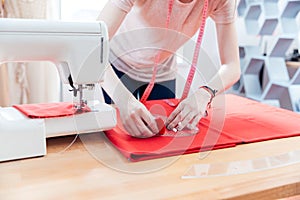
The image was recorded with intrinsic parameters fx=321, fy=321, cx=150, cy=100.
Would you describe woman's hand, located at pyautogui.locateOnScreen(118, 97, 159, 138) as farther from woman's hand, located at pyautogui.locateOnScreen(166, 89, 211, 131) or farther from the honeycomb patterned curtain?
the honeycomb patterned curtain

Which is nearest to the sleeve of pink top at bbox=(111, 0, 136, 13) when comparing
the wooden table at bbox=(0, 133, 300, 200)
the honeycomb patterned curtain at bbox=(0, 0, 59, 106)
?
the wooden table at bbox=(0, 133, 300, 200)

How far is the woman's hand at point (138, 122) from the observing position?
0.80 meters

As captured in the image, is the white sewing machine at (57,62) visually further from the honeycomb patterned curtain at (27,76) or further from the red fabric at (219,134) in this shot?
the honeycomb patterned curtain at (27,76)

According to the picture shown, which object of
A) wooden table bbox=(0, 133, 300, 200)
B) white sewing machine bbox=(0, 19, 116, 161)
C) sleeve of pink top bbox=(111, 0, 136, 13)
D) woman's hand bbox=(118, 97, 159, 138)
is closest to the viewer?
wooden table bbox=(0, 133, 300, 200)

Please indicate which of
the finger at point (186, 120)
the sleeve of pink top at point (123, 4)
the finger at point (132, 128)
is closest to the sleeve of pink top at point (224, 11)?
the sleeve of pink top at point (123, 4)

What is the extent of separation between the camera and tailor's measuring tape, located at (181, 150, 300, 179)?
2.07 ft

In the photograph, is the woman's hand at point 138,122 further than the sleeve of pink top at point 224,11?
No

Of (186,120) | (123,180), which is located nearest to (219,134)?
(186,120)

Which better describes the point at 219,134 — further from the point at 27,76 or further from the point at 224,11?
the point at 27,76

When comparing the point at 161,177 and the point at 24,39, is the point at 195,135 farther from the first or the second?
the point at 24,39

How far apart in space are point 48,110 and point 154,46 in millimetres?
506

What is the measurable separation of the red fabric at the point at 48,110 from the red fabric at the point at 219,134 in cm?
12

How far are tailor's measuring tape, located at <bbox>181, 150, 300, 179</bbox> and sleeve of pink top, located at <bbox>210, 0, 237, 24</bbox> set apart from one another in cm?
54

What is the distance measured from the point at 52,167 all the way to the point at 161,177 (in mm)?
224
